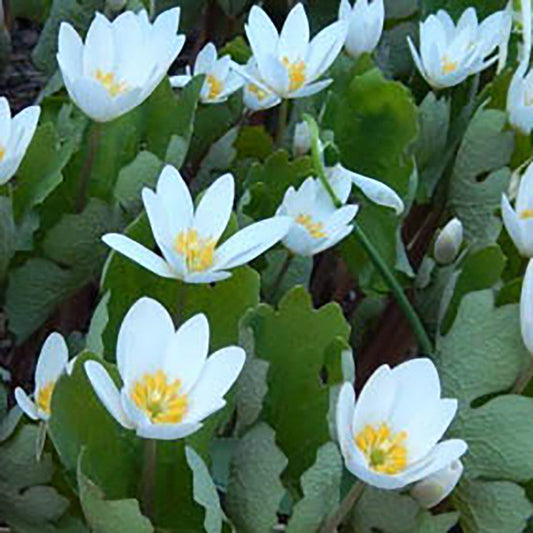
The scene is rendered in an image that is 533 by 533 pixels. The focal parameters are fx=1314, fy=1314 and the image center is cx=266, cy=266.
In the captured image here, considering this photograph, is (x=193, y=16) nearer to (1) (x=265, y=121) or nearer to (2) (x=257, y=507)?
(1) (x=265, y=121)

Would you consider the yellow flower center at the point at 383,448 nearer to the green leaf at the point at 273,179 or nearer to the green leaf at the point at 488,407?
the green leaf at the point at 488,407

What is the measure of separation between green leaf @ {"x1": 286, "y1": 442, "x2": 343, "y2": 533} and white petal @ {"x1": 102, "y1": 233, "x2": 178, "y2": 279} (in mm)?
151

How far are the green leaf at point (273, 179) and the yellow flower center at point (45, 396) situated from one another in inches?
8.8

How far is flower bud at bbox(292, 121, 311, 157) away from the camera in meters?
1.09

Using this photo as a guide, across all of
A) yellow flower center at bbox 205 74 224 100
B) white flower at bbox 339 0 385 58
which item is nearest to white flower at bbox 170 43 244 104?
yellow flower center at bbox 205 74 224 100

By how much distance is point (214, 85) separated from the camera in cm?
117

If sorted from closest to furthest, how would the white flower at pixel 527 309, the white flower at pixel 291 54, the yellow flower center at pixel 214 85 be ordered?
the white flower at pixel 527 309, the white flower at pixel 291 54, the yellow flower center at pixel 214 85

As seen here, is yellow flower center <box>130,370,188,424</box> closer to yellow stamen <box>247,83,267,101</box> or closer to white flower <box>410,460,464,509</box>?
white flower <box>410,460,464,509</box>

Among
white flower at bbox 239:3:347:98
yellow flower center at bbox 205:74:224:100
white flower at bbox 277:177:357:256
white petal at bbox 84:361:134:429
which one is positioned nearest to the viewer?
white petal at bbox 84:361:134:429

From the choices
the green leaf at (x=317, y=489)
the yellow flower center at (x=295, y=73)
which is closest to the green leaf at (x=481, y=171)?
the yellow flower center at (x=295, y=73)

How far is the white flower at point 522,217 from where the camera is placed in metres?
0.94

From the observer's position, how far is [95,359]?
0.78 m

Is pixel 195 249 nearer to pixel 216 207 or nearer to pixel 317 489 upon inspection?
pixel 216 207

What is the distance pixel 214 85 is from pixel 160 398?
0.48 metres
